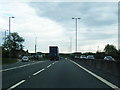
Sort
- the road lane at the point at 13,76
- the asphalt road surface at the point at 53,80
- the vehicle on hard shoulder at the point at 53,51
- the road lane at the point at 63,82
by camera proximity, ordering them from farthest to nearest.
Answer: the vehicle on hard shoulder at the point at 53,51 → the road lane at the point at 13,76 → the asphalt road surface at the point at 53,80 → the road lane at the point at 63,82

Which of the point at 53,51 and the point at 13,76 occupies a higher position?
the point at 53,51

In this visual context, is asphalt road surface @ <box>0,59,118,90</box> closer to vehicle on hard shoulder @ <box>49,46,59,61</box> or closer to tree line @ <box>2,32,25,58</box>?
vehicle on hard shoulder @ <box>49,46,59,61</box>

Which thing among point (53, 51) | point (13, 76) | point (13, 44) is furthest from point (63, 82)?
point (13, 44)

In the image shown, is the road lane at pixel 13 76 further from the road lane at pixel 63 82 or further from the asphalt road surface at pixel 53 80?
the road lane at pixel 63 82

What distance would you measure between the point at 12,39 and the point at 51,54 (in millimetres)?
79103

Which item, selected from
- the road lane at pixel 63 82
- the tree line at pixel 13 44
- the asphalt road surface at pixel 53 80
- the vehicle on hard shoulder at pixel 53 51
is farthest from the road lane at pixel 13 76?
the tree line at pixel 13 44

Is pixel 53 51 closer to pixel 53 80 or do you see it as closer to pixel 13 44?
pixel 53 80

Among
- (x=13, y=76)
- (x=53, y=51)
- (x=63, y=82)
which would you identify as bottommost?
(x=13, y=76)

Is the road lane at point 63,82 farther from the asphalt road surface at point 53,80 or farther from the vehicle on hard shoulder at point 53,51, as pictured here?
the vehicle on hard shoulder at point 53,51

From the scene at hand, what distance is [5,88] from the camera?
1010cm

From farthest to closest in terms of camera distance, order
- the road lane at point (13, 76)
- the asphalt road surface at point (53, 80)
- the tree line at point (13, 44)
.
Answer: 1. the tree line at point (13, 44)
2. the road lane at point (13, 76)
3. the asphalt road surface at point (53, 80)

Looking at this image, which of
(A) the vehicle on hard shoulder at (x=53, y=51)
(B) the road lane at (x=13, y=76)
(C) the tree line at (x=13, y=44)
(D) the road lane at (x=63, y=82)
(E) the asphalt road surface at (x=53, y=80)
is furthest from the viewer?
(C) the tree line at (x=13, y=44)

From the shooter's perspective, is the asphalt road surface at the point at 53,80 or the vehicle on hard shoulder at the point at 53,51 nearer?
the asphalt road surface at the point at 53,80

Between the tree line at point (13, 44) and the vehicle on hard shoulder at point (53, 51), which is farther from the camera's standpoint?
the tree line at point (13, 44)
